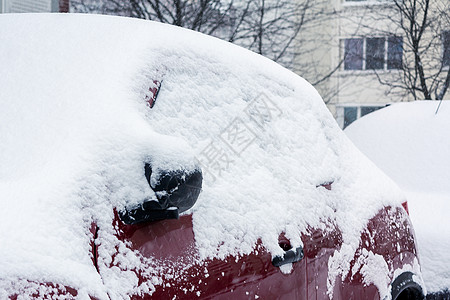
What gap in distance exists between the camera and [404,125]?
A: 5.21 m

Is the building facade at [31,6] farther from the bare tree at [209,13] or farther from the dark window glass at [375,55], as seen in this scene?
the dark window glass at [375,55]

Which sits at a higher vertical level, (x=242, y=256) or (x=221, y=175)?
(x=221, y=175)

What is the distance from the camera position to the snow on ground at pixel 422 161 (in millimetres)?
3807

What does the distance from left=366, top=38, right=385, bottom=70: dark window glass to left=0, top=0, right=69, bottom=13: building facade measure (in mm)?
8030

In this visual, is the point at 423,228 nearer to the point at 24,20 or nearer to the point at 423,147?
the point at 423,147

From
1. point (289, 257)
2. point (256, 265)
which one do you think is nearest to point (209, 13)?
point (289, 257)

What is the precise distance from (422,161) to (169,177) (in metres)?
3.54

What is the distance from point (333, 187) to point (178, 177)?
1243mm

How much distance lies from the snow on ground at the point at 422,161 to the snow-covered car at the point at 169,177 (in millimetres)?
845

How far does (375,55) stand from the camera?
1499cm

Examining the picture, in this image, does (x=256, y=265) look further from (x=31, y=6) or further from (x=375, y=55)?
(x=375, y=55)

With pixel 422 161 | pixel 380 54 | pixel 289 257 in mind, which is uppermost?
pixel 289 257

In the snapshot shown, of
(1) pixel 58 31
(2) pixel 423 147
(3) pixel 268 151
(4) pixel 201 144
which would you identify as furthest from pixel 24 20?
(2) pixel 423 147

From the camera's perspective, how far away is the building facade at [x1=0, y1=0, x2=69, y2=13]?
666 centimetres
